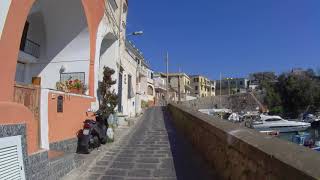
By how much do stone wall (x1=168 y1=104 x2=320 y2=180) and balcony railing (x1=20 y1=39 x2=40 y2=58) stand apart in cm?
823

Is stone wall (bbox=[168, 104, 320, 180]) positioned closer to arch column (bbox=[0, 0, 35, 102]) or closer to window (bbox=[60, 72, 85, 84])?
arch column (bbox=[0, 0, 35, 102])

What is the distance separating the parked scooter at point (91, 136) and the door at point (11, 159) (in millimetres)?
4708

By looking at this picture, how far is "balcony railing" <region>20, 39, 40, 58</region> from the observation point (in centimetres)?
1399

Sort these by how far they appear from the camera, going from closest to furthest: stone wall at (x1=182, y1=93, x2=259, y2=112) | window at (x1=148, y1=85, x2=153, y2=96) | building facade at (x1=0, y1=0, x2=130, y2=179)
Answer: building facade at (x1=0, y1=0, x2=130, y2=179) → window at (x1=148, y1=85, x2=153, y2=96) → stone wall at (x1=182, y1=93, x2=259, y2=112)

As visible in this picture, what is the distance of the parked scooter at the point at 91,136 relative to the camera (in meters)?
10.7

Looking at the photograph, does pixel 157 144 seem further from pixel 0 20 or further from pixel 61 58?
pixel 0 20

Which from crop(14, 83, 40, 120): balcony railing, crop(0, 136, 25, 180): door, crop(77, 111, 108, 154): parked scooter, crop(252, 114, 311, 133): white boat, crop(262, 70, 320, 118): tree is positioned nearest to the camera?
crop(0, 136, 25, 180): door

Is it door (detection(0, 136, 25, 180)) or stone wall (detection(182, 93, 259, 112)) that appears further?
stone wall (detection(182, 93, 259, 112))

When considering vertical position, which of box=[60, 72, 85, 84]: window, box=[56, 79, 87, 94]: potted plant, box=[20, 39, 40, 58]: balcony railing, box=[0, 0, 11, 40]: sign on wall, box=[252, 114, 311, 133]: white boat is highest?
box=[20, 39, 40, 58]: balcony railing

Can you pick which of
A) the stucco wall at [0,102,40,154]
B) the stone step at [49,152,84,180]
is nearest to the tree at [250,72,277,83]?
the stone step at [49,152,84,180]

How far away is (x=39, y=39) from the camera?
14531mm

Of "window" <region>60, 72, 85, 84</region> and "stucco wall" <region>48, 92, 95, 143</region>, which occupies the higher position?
"window" <region>60, 72, 85, 84</region>

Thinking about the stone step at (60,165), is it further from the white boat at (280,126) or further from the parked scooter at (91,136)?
the white boat at (280,126)

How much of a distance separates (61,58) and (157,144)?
4785mm
